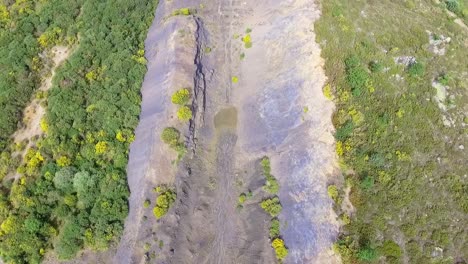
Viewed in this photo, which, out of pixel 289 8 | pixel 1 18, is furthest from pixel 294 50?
pixel 1 18

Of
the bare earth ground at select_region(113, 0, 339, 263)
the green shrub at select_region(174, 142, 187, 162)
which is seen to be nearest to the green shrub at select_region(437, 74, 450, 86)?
the bare earth ground at select_region(113, 0, 339, 263)

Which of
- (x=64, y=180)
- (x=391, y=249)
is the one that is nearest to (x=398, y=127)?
(x=391, y=249)

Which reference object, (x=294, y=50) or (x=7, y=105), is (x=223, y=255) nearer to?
(x=294, y=50)

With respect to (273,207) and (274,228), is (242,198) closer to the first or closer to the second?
(273,207)

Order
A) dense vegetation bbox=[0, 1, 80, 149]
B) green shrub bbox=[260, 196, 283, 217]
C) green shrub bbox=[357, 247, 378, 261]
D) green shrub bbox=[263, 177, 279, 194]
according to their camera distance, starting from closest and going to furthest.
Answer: green shrub bbox=[357, 247, 378, 261], green shrub bbox=[260, 196, 283, 217], green shrub bbox=[263, 177, 279, 194], dense vegetation bbox=[0, 1, 80, 149]

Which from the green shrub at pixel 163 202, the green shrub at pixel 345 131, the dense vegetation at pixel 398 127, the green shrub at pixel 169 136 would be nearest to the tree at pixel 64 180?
the green shrub at pixel 163 202

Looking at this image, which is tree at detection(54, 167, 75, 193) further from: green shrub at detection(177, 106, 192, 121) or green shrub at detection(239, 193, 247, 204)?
green shrub at detection(239, 193, 247, 204)

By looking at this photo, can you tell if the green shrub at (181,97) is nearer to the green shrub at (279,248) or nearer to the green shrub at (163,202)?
the green shrub at (163,202)
